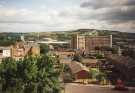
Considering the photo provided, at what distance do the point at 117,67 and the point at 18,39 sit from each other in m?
2.70

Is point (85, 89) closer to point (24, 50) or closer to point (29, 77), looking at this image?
point (29, 77)

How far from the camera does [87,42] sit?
788 cm

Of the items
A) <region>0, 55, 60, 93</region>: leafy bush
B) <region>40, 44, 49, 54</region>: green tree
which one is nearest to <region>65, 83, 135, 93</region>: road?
<region>0, 55, 60, 93</region>: leafy bush

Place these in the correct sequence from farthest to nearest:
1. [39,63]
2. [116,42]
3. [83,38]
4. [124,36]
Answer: [83,38], [116,42], [124,36], [39,63]

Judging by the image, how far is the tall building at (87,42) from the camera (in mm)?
7572

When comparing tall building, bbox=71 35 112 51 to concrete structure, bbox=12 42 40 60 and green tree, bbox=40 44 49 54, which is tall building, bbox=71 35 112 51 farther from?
concrete structure, bbox=12 42 40 60

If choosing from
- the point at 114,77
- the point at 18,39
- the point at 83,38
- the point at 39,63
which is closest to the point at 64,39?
the point at 83,38

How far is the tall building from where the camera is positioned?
24.8ft

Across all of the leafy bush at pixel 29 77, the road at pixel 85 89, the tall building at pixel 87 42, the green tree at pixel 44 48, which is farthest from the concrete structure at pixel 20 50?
the leafy bush at pixel 29 77

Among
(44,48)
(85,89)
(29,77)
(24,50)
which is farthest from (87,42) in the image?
(29,77)


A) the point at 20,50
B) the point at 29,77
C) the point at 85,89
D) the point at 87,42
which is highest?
the point at 87,42

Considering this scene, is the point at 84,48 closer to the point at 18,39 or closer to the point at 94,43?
the point at 94,43

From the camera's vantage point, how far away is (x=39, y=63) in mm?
5293

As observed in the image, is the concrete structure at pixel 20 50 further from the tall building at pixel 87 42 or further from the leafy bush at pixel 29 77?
the leafy bush at pixel 29 77
